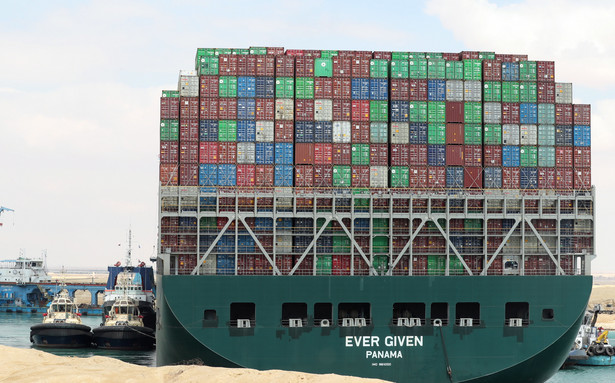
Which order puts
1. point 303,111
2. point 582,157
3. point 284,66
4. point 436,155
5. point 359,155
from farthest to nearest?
point 582,157, point 284,66, point 436,155, point 303,111, point 359,155

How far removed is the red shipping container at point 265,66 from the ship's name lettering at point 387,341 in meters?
17.5

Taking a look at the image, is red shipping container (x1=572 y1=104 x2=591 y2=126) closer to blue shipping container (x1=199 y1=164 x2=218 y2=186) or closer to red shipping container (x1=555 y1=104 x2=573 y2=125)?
red shipping container (x1=555 y1=104 x2=573 y2=125)

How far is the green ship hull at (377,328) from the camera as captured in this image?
167 ft

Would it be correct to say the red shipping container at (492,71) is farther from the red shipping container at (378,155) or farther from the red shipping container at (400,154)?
the red shipping container at (378,155)

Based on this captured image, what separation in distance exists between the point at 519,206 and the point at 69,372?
31011 mm

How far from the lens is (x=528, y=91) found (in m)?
58.9

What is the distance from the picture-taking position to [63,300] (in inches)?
3718

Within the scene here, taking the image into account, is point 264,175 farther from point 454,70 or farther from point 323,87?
point 454,70

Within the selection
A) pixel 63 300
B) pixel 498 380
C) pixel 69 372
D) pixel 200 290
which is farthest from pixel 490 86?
pixel 63 300

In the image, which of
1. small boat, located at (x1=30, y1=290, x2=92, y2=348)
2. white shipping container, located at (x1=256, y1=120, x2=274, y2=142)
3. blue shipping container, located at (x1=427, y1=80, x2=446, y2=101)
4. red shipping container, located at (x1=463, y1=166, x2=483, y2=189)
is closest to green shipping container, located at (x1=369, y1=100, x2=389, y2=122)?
blue shipping container, located at (x1=427, y1=80, x2=446, y2=101)

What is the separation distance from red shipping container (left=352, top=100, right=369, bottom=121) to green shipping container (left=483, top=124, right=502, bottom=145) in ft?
25.5

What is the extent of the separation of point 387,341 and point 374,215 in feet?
25.0

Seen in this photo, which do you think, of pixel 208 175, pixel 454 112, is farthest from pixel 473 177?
pixel 208 175

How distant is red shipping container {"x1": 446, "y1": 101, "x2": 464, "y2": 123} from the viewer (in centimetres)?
5772
